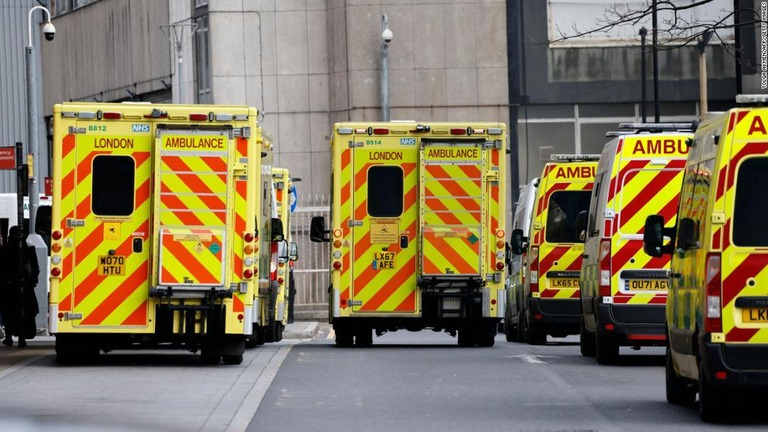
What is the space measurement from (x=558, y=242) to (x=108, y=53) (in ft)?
110

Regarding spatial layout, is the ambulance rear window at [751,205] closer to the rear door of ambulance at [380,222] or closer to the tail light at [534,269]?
the rear door of ambulance at [380,222]

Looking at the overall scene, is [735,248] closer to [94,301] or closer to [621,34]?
[94,301]

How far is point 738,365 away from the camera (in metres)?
12.2

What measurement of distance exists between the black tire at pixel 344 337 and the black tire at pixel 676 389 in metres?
9.96

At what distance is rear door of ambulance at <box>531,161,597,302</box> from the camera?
2505 centimetres

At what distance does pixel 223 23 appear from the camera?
48562 millimetres

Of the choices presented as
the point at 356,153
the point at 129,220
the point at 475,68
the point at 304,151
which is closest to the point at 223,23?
the point at 304,151

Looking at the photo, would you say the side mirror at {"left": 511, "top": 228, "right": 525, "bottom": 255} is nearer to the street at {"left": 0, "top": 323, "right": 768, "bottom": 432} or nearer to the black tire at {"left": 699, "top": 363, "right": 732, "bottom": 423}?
the street at {"left": 0, "top": 323, "right": 768, "bottom": 432}

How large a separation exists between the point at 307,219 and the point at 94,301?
2663 cm

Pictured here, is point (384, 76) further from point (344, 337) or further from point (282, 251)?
point (344, 337)

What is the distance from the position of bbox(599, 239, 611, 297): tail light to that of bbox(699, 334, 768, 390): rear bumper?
6564 millimetres

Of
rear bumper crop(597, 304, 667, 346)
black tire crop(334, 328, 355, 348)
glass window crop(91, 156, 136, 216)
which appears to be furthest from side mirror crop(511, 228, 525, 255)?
glass window crop(91, 156, 136, 216)

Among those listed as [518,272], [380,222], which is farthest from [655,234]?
[518,272]

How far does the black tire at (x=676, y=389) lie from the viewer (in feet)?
47.0
